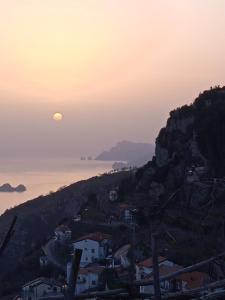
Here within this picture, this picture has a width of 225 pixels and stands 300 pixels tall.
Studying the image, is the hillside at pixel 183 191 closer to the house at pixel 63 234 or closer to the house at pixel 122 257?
the house at pixel 122 257

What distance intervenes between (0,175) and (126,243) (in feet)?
399

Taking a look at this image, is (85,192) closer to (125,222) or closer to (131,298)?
(125,222)

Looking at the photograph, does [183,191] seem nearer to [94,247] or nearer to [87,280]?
[94,247]

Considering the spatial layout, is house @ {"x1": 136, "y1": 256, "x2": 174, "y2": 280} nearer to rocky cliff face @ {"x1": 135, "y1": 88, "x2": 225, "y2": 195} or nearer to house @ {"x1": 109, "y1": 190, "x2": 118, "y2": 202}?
rocky cliff face @ {"x1": 135, "y1": 88, "x2": 225, "y2": 195}

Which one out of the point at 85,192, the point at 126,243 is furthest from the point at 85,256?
the point at 85,192

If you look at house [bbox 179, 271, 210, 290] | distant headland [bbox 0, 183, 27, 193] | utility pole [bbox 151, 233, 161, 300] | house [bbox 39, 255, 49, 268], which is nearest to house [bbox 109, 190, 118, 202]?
house [bbox 39, 255, 49, 268]

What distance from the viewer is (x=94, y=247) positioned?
95.5 feet

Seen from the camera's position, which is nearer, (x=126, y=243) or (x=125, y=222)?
(x=126, y=243)

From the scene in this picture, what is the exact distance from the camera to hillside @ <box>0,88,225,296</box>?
83.3 feet

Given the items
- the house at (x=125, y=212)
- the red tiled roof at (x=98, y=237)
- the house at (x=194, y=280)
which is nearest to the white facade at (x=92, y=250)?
the red tiled roof at (x=98, y=237)

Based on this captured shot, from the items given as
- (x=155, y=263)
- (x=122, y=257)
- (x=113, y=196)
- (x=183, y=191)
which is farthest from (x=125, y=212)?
(x=155, y=263)

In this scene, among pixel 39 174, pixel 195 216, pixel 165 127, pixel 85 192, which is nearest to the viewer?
pixel 195 216

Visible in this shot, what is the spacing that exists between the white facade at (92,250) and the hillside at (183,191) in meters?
2.11

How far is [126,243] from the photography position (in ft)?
96.8
